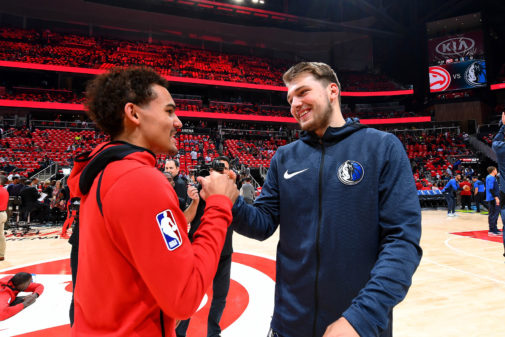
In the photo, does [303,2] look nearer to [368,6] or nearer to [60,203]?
[368,6]

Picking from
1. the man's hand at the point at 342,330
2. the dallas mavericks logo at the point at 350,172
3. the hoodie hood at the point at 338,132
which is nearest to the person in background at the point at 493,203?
the hoodie hood at the point at 338,132

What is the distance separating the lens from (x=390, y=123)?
2789 cm

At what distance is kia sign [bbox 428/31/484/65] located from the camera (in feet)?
83.6

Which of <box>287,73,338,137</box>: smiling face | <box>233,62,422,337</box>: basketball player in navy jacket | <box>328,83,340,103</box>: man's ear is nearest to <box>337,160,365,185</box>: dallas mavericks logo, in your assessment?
<box>233,62,422,337</box>: basketball player in navy jacket

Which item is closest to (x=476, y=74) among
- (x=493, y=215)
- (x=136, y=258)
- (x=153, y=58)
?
(x=493, y=215)

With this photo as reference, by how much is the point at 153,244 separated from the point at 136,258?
0.23 ft

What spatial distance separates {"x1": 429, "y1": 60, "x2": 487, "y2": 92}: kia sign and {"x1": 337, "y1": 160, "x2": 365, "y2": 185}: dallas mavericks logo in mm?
30798

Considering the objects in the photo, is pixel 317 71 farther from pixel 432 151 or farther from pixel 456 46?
pixel 456 46

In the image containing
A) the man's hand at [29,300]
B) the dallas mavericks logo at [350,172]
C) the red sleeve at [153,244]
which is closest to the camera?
the red sleeve at [153,244]

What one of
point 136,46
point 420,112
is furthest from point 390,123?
point 136,46

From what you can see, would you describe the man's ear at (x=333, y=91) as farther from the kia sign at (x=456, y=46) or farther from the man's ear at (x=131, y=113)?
the kia sign at (x=456, y=46)

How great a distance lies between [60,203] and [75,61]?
1748cm

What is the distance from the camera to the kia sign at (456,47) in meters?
25.5

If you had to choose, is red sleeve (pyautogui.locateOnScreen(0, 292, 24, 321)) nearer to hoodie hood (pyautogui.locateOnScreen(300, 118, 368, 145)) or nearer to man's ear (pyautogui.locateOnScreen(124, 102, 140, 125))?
man's ear (pyautogui.locateOnScreen(124, 102, 140, 125))
